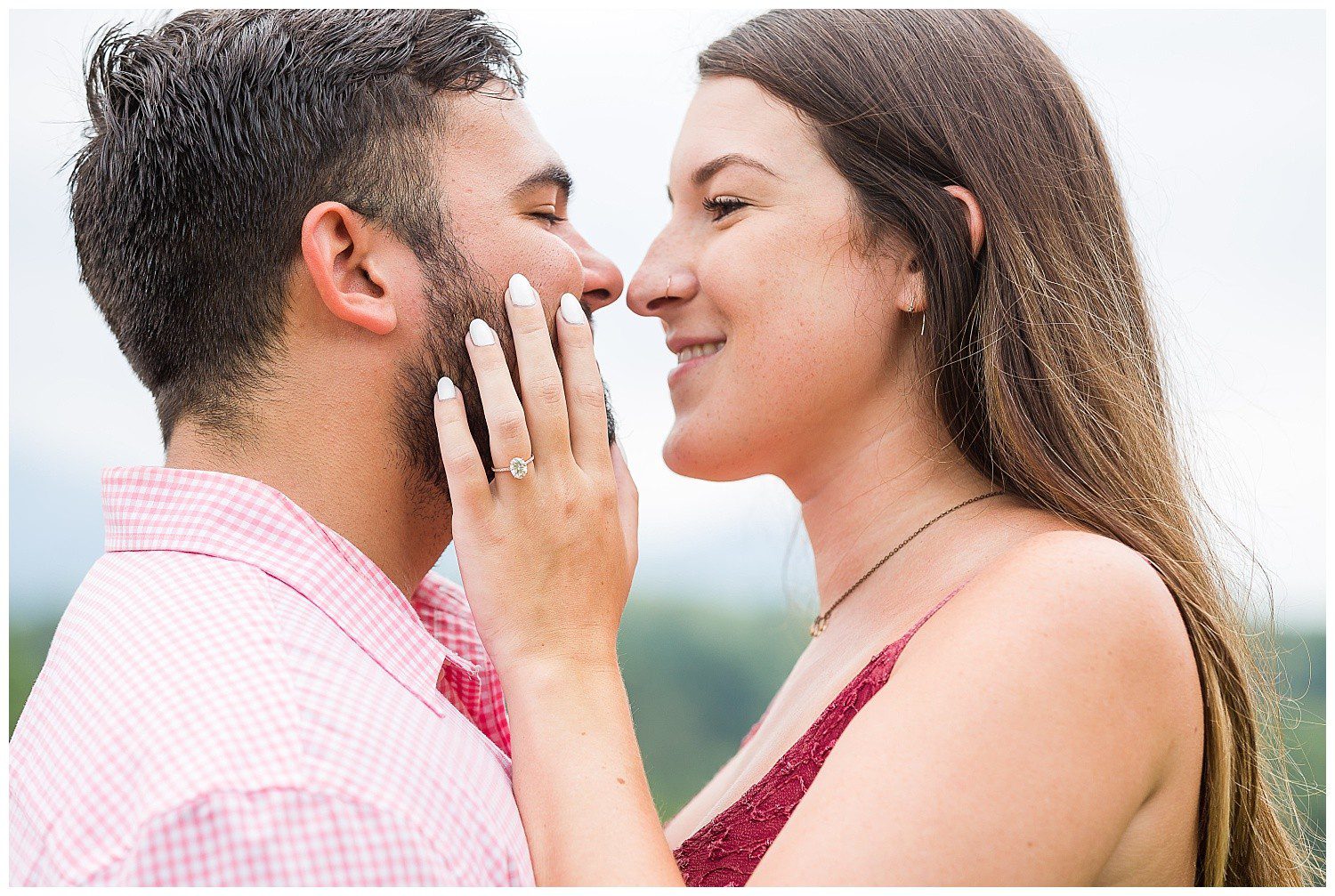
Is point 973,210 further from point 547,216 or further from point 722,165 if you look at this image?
point 547,216

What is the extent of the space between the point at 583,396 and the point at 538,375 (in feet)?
0.35

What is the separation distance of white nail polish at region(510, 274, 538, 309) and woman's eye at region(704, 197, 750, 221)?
1.86 feet

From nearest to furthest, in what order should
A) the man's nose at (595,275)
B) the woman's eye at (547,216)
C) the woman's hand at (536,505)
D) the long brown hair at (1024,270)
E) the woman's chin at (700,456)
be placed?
the woman's hand at (536,505) → the long brown hair at (1024,270) → the woman's eye at (547,216) → the man's nose at (595,275) → the woman's chin at (700,456)

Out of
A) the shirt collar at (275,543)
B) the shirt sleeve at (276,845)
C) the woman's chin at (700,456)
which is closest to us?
the shirt sleeve at (276,845)

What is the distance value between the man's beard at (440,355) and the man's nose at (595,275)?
29cm

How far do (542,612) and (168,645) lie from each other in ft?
2.03

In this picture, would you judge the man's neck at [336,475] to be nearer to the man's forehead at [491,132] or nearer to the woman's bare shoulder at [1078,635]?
the man's forehead at [491,132]

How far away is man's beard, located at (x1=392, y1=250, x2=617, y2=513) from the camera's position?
85.3 inches

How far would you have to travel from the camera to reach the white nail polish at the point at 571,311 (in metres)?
2.24

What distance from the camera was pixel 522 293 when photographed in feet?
7.15

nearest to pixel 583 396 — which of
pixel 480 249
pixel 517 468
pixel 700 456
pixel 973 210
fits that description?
pixel 517 468

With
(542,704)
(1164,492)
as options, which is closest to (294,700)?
(542,704)

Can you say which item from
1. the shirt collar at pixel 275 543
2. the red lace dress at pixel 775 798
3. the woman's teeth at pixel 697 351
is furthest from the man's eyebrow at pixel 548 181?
the red lace dress at pixel 775 798

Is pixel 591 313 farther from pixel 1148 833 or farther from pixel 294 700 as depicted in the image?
pixel 1148 833
